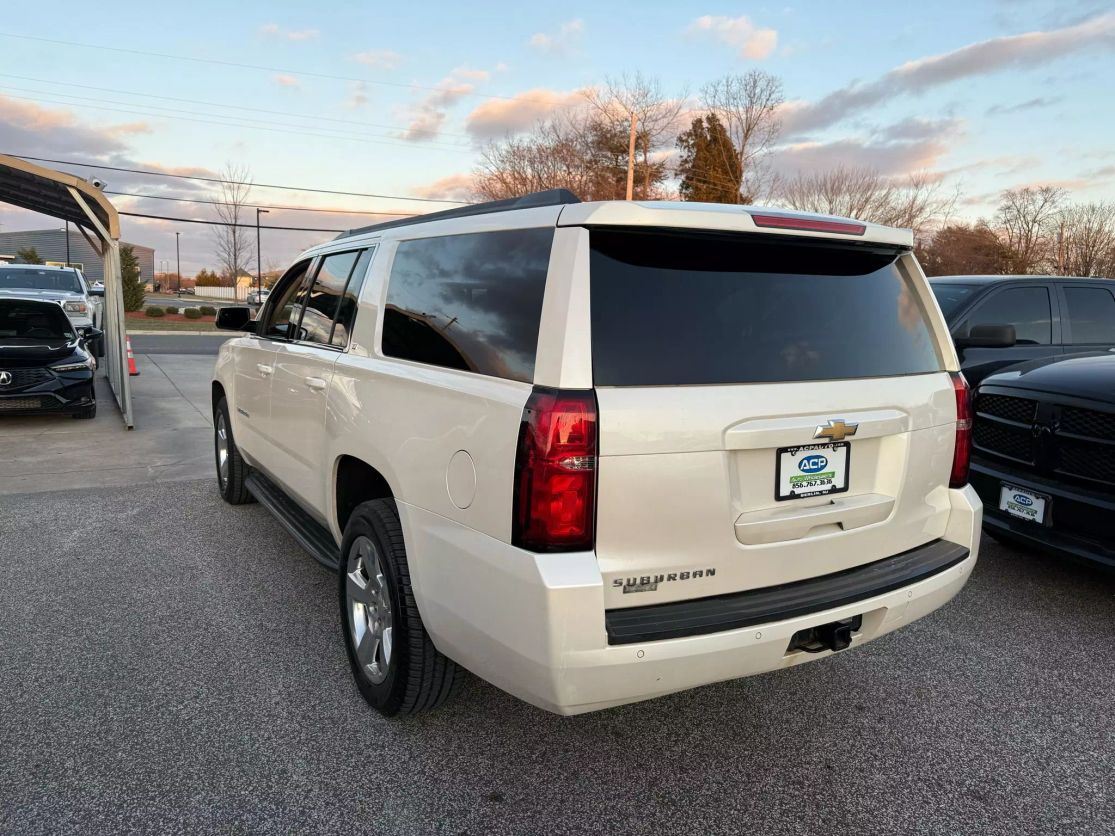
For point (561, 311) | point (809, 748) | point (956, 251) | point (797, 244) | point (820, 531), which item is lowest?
point (809, 748)

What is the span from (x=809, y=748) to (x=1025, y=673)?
4.14 feet

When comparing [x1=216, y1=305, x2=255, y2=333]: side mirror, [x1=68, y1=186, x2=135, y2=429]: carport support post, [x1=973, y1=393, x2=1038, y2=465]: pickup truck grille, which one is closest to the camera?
[x1=973, y1=393, x2=1038, y2=465]: pickup truck grille

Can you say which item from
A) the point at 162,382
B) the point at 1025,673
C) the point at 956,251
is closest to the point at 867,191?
the point at 956,251

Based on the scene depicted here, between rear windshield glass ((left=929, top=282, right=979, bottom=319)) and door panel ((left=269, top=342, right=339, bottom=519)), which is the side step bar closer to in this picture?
door panel ((left=269, top=342, right=339, bottom=519))

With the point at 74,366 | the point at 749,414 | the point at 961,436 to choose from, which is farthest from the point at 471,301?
the point at 74,366

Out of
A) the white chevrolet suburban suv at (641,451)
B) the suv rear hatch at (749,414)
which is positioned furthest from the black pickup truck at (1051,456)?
the suv rear hatch at (749,414)

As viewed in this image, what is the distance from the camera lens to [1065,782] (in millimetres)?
2582

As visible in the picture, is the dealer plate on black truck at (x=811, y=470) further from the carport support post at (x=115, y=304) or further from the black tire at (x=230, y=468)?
the carport support post at (x=115, y=304)

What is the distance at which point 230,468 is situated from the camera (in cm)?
549

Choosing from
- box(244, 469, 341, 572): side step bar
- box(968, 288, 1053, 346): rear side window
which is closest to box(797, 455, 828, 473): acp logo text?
box(244, 469, 341, 572): side step bar

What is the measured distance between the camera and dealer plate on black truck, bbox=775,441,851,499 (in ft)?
7.69

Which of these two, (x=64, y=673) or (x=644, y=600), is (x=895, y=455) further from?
(x=64, y=673)

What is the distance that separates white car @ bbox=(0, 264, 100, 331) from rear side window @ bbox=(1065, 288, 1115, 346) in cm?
1612

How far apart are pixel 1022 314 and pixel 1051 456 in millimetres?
3121
